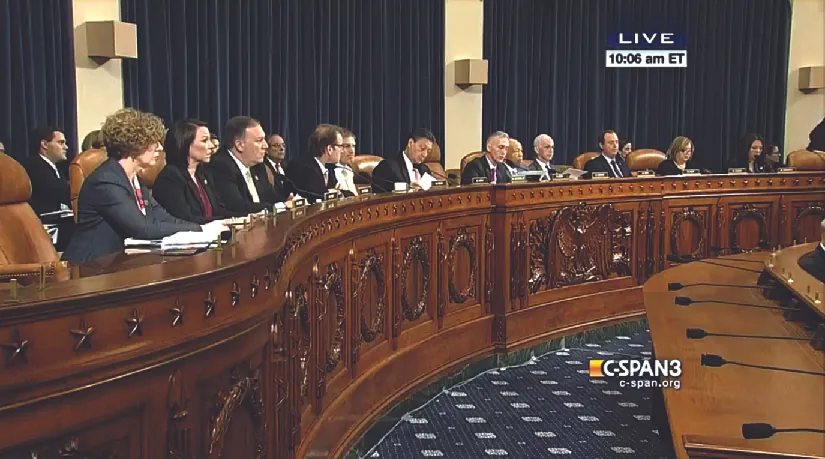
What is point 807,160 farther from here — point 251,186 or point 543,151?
point 251,186

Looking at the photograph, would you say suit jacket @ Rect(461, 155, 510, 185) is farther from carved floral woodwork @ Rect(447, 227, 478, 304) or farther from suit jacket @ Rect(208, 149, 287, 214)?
suit jacket @ Rect(208, 149, 287, 214)

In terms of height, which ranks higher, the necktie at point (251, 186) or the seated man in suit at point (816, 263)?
the necktie at point (251, 186)

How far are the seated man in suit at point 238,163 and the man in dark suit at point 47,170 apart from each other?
2226mm

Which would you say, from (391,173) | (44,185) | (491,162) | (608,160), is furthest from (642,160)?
(44,185)

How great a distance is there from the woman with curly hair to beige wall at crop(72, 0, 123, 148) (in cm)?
353

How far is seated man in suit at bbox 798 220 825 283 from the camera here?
323cm

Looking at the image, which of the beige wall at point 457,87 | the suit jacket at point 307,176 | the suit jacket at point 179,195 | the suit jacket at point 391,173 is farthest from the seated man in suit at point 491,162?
the beige wall at point 457,87

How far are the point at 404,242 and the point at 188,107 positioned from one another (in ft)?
12.7

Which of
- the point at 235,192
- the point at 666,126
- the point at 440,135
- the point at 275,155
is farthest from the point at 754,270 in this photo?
the point at 666,126

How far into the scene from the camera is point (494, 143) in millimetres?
6379

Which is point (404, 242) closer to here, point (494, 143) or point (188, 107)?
point (494, 143)

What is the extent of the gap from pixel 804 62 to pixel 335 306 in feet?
30.2

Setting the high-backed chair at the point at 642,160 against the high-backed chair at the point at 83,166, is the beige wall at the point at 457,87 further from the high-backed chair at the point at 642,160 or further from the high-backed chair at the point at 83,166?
the high-backed chair at the point at 83,166

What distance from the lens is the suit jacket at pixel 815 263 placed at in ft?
10.6
